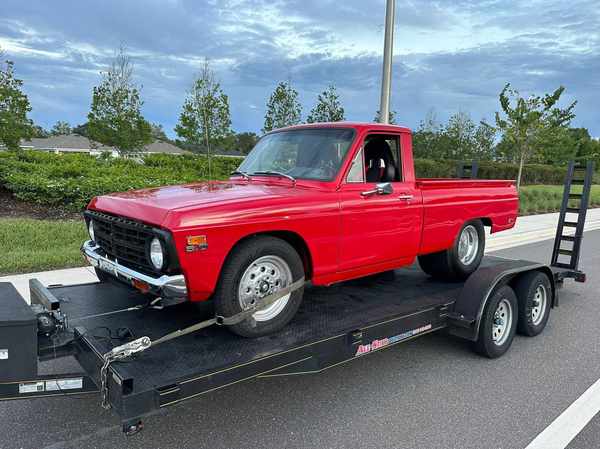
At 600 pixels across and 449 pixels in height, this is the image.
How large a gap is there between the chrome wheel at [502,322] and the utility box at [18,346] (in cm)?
391

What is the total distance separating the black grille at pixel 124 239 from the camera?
3494 millimetres

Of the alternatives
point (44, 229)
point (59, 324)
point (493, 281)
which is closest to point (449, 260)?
point (493, 281)

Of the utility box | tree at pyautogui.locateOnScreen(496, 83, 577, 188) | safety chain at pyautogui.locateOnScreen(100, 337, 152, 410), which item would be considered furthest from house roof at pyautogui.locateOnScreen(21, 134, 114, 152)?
safety chain at pyautogui.locateOnScreen(100, 337, 152, 410)

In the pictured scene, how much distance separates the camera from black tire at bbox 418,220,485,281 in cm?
555

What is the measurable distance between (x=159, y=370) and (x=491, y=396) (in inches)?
105

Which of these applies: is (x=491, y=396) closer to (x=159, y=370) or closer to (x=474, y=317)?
(x=474, y=317)

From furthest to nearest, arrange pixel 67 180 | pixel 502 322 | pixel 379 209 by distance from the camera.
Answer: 1. pixel 67 180
2. pixel 502 322
3. pixel 379 209

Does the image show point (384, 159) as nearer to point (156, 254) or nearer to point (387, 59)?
point (156, 254)

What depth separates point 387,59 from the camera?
10.5 meters

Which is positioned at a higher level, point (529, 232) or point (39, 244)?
point (39, 244)

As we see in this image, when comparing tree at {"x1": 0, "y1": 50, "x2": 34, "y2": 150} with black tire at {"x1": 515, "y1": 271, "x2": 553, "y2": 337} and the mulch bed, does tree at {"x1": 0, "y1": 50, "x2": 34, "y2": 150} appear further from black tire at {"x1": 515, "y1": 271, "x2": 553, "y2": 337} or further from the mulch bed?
black tire at {"x1": 515, "y1": 271, "x2": 553, "y2": 337}

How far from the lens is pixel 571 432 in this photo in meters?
3.52

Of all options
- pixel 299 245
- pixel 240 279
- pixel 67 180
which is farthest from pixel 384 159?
pixel 67 180

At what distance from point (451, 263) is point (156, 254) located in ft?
11.3
